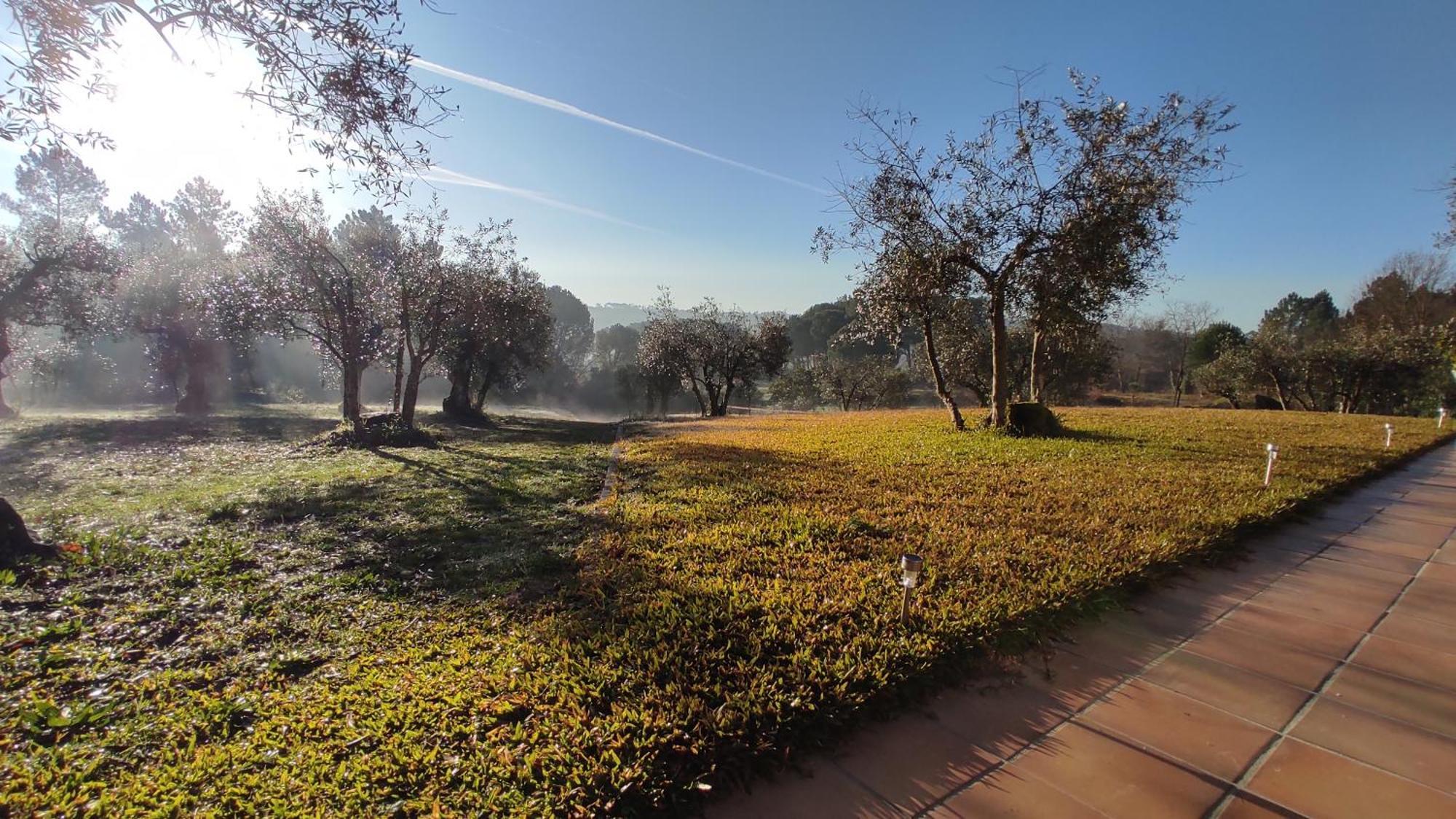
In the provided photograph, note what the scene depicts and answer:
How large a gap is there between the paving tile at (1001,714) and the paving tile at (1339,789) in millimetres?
659

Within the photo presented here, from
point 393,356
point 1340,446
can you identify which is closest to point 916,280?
point 1340,446

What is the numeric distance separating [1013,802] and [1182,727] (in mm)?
988

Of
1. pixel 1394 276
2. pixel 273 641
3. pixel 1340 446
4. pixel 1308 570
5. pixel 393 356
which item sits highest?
pixel 1394 276

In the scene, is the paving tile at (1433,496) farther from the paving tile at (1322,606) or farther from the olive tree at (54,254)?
the olive tree at (54,254)

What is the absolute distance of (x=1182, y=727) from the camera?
2.41m

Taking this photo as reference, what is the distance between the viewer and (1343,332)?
2558 cm

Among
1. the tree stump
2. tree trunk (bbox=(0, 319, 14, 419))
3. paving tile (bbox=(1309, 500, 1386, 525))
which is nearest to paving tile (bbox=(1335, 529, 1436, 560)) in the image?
paving tile (bbox=(1309, 500, 1386, 525))

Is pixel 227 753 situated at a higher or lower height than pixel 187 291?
lower

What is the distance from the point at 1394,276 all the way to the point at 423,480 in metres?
47.3

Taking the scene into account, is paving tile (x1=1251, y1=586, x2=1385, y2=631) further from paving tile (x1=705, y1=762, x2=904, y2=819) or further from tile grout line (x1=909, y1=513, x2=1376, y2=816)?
paving tile (x1=705, y1=762, x2=904, y2=819)

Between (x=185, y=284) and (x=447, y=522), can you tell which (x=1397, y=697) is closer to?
(x=447, y=522)

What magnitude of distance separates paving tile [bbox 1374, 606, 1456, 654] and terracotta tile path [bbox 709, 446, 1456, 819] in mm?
11

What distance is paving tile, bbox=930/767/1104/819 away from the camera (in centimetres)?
196

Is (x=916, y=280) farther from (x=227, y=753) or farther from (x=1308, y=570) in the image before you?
(x=227, y=753)
